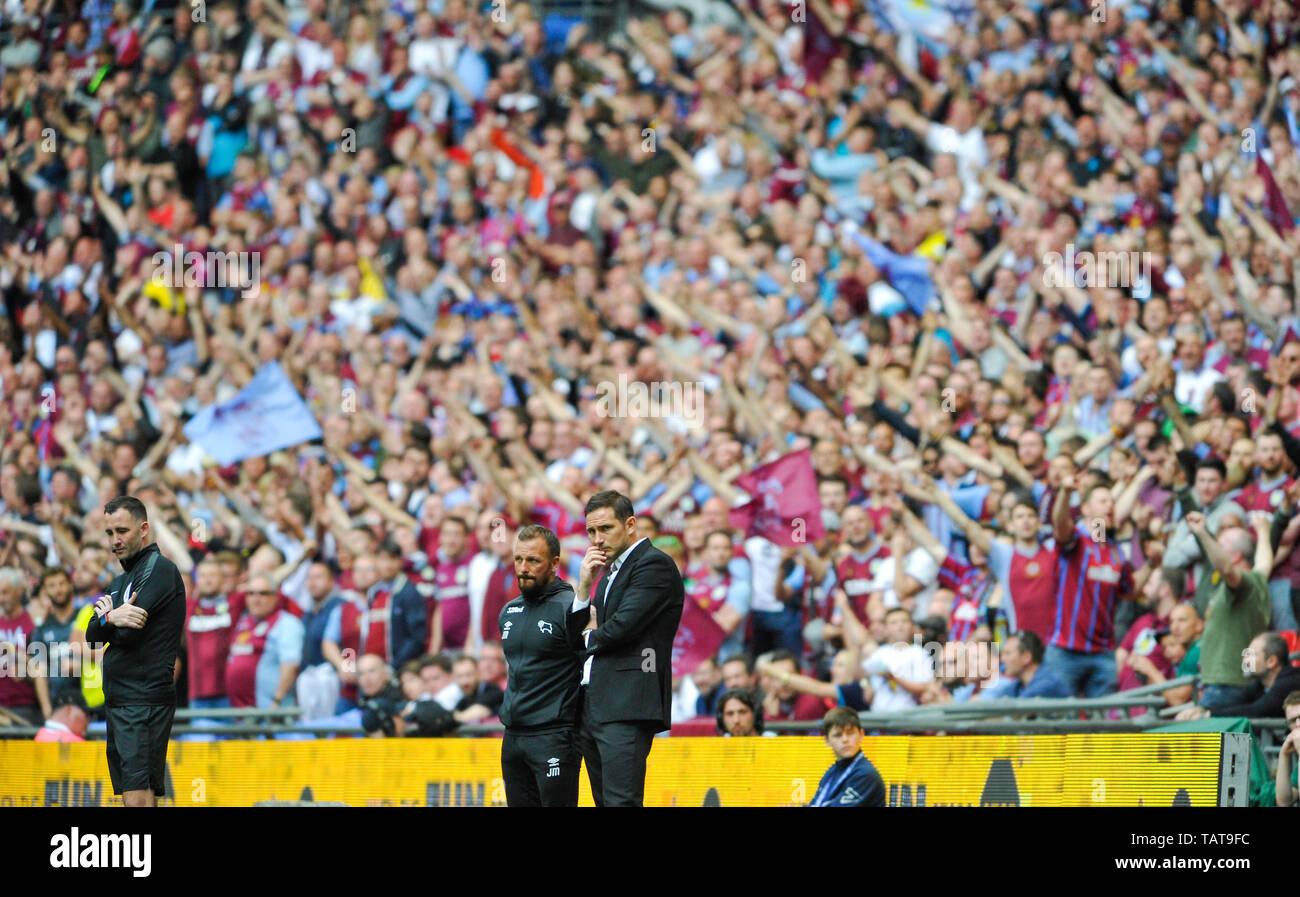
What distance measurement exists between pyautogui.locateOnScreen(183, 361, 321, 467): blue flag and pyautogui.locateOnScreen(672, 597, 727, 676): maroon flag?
421cm

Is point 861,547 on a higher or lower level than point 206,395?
lower

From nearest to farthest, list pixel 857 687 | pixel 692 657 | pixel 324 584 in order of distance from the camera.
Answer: pixel 857 687
pixel 692 657
pixel 324 584

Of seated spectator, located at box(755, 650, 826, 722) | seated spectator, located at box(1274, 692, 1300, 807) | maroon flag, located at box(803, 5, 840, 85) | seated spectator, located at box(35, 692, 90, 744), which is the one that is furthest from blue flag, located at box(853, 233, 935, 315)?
seated spectator, located at box(35, 692, 90, 744)

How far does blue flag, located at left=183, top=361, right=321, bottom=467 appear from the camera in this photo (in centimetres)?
1585

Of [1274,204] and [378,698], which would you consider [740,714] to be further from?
[1274,204]

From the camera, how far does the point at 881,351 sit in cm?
1431

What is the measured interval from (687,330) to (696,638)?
3.42 meters

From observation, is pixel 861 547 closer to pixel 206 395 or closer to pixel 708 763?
pixel 708 763

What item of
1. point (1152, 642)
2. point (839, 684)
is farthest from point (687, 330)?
point (1152, 642)

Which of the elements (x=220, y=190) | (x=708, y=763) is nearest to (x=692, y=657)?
(x=708, y=763)

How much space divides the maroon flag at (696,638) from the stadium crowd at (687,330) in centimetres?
13
